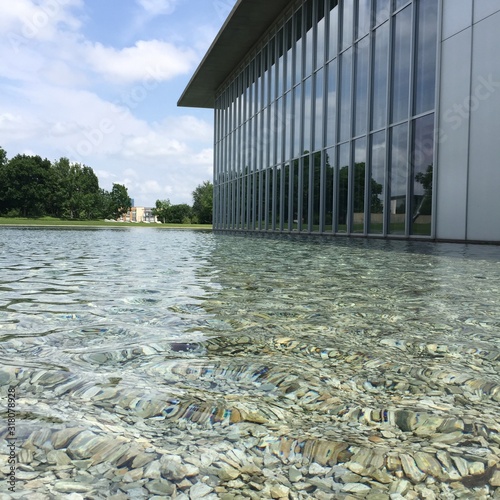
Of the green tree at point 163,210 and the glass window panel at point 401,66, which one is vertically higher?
the glass window panel at point 401,66

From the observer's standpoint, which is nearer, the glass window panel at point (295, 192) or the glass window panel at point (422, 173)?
the glass window panel at point (422, 173)

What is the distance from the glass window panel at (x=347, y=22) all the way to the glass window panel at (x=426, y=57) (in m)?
3.73

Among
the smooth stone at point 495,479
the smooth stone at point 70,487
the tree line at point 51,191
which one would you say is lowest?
the smooth stone at point 495,479

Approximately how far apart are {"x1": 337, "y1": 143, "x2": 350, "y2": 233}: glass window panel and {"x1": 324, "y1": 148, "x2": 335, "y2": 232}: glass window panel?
0.50m

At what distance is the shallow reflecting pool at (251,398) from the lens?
1.20 m

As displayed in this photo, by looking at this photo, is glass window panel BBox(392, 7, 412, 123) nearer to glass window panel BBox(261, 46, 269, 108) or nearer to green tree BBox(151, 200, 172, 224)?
A: glass window panel BBox(261, 46, 269, 108)

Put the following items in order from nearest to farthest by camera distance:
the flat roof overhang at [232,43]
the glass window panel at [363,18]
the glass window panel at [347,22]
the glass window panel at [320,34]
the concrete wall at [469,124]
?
the concrete wall at [469,124] → the glass window panel at [363,18] → the glass window panel at [347,22] → the glass window panel at [320,34] → the flat roof overhang at [232,43]

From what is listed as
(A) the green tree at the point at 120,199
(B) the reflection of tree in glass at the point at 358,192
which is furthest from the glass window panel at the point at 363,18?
(A) the green tree at the point at 120,199

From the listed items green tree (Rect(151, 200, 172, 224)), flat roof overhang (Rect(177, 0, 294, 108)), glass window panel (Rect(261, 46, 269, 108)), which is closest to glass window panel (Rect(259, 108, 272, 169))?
glass window panel (Rect(261, 46, 269, 108))

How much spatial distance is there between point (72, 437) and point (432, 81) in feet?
44.3

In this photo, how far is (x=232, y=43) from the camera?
25906mm

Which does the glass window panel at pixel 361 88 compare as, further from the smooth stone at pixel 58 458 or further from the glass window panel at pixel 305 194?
the smooth stone at pixel 58 458

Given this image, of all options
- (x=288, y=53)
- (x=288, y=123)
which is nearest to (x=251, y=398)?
(x=288, y=123)

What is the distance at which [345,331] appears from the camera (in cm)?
273
